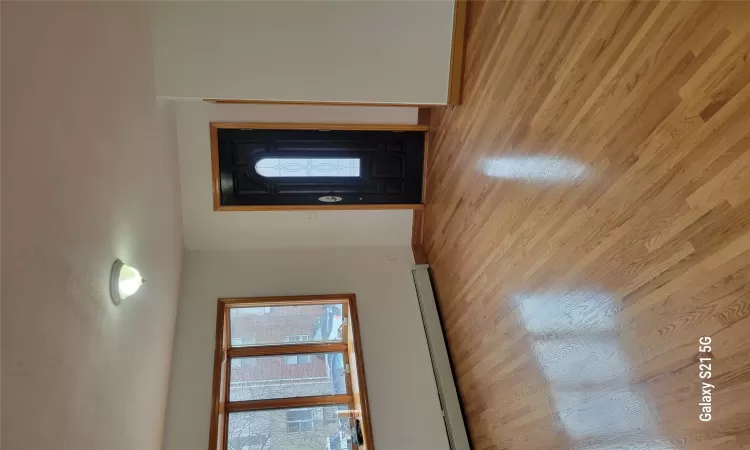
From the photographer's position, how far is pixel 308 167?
3453mm

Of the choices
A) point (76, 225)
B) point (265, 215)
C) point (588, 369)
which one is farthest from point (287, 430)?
point (76, 225)

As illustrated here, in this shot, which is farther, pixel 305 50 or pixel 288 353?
pixel 288 353

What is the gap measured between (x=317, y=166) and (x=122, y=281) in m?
1.78

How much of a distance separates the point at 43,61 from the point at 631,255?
1952mm

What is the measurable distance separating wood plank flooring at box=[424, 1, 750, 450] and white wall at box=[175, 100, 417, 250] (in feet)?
2.78

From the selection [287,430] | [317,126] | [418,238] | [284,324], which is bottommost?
[287,430]

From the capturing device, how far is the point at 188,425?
2801 millimetres

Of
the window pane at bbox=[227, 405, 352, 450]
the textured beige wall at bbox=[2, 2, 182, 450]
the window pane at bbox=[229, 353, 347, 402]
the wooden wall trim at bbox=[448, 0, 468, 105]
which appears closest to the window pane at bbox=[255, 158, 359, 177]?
the wooden wall trim at bbox=[448, 0, 468, 105]

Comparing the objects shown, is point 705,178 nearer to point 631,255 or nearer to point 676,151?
point 676,151

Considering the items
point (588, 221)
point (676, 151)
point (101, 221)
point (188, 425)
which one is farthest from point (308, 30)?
point (188, 425)

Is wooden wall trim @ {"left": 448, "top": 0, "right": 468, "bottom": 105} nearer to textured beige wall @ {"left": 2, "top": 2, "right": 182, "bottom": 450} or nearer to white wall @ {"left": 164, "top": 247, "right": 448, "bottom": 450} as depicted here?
white wall @ {"left": 164, "top": 247, "right": 448, "bottom": 450}

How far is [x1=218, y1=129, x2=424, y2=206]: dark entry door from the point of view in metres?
3.34

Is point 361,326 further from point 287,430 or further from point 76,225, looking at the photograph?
point 76,225

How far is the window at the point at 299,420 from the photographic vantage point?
118 inches
